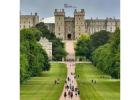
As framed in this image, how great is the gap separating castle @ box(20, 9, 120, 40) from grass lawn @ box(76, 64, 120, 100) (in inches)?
15.6

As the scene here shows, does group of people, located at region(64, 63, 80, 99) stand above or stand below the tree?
below

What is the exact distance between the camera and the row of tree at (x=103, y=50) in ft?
47.5

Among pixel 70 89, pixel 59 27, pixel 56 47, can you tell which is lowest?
pixel 70 89

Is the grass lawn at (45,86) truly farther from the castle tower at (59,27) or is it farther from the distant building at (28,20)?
the distant building at (28,20)

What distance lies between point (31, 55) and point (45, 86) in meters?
0.44

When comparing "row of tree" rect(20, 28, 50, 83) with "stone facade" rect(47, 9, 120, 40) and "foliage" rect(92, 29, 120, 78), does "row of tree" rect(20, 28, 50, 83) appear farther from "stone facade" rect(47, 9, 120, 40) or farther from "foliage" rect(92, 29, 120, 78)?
"foliage" rect(92, 29, 120, 78)

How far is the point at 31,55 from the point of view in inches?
581

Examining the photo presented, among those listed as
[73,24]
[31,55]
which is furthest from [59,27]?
[31,55]

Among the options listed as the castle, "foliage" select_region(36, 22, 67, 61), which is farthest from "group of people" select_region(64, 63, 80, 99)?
the castle

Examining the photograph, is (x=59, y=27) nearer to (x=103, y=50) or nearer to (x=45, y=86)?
(x=103, y=50)

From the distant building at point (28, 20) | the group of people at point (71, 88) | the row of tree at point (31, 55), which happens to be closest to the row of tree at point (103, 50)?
the group of people at point (71, 88)

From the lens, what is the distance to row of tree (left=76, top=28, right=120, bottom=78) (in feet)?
47.5
